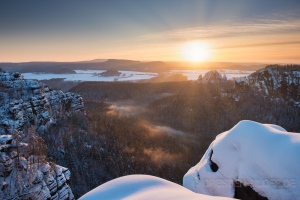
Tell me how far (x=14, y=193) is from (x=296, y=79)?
17224 centimetres

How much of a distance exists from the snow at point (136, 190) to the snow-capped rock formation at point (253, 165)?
5.93 meters

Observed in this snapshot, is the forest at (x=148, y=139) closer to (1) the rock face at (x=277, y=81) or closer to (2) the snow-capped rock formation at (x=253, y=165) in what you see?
(1) the rock face at (x=277, y=81)

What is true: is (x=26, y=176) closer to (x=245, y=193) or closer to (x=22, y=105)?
(x=245, y=193)

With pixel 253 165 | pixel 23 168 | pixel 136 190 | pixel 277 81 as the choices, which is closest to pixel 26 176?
pixel 23 168

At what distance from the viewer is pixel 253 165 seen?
586 inches

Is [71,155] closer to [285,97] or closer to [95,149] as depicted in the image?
[95,149]

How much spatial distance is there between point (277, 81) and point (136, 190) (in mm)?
164371

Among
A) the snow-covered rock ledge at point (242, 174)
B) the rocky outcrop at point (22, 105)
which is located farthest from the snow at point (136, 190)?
the rocky outcrop at point (22, 105)

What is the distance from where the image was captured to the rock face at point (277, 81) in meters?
140

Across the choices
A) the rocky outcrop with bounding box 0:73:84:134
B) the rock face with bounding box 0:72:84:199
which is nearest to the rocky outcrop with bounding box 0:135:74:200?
the rock face with bounding box 0:72:84:199

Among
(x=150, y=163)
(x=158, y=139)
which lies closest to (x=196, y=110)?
(x=158, y=139)

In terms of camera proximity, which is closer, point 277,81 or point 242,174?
point 242,174

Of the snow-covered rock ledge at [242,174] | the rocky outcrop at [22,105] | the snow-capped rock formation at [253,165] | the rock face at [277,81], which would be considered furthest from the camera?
the rock face at [277,81]

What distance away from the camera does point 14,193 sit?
55.8 feet
